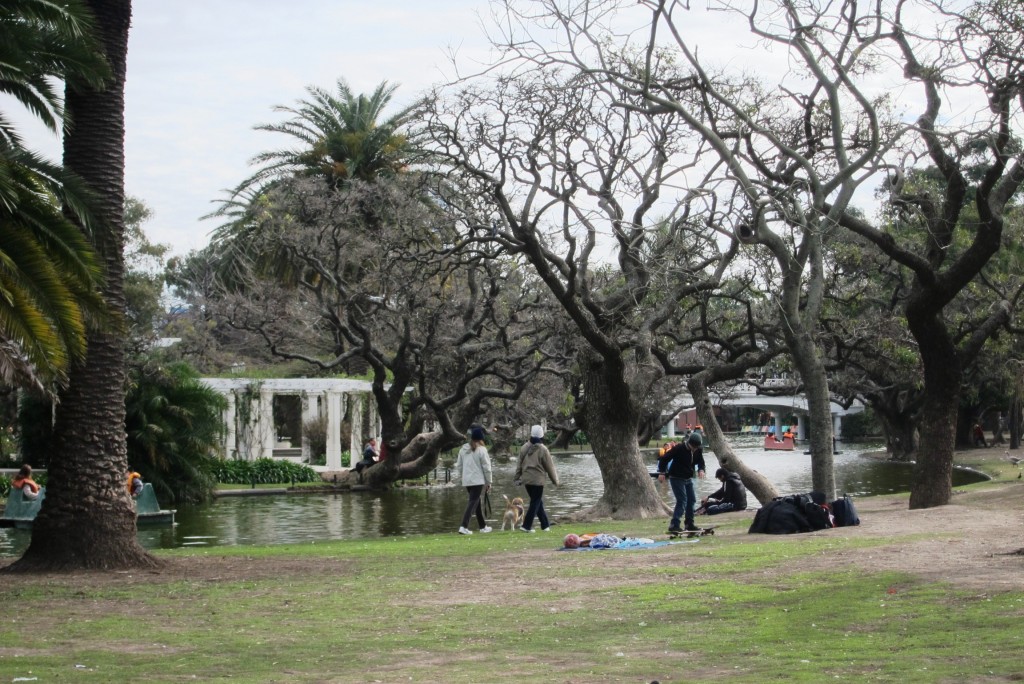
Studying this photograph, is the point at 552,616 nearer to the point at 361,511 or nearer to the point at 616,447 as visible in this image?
the point at 616,447

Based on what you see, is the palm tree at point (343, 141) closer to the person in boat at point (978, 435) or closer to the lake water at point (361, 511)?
the lake water at point (361, 511)

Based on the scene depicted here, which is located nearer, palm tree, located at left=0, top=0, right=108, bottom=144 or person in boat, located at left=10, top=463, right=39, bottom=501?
palm tree, located at left=0, top=0, right=108, bottom=144

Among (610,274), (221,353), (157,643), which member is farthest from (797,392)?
(157,643)

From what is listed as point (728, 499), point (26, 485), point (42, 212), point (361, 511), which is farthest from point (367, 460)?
point (42, 212)

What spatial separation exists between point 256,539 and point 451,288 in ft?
50.6

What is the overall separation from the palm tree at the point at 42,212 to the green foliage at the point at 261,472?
89.2 feet

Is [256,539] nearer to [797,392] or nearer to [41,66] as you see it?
[41,66]

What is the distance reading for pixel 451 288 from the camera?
3694 centimetres

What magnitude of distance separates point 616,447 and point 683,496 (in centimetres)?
527

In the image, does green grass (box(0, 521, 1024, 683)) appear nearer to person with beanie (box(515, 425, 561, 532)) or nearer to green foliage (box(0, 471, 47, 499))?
person with beanie (box(515, 425, 561, 532))

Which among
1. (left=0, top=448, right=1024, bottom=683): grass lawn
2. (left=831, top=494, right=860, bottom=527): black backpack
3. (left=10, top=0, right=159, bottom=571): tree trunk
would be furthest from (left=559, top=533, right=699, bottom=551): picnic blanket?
(left=10, top=0, right=159, bottom=571): tree trunk

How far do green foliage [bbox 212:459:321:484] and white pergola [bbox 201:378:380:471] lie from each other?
78.3 inches

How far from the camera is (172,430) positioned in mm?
34875

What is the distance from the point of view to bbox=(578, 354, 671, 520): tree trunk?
897 inches
